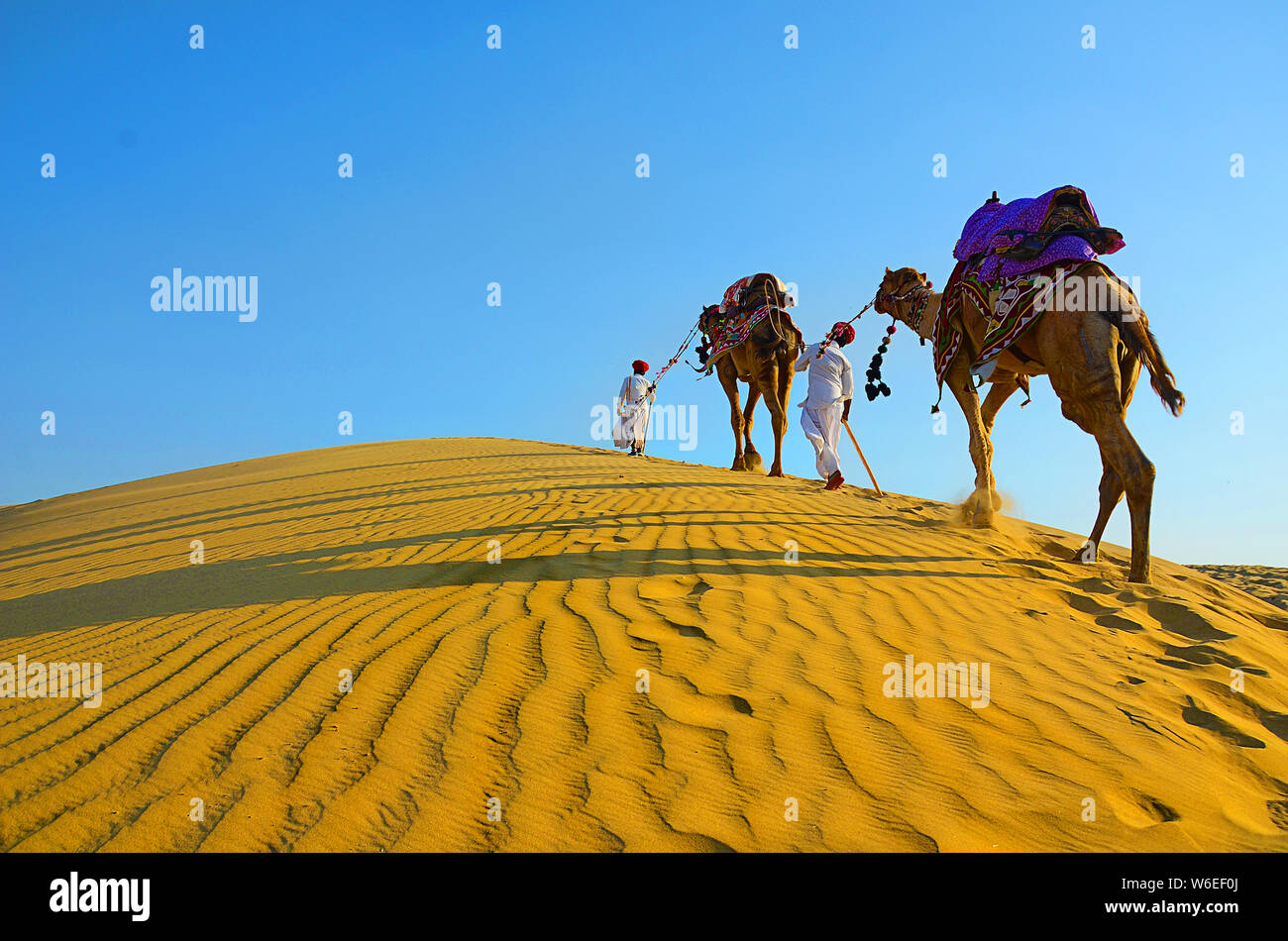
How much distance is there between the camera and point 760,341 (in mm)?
14266

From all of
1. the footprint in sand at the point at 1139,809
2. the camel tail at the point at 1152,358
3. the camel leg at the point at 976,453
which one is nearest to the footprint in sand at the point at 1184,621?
the camel tail at the point at 1152,358

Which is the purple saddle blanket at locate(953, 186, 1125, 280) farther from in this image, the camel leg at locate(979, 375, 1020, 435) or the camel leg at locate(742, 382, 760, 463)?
the camel leg at locate(742, 382, 760, 463)

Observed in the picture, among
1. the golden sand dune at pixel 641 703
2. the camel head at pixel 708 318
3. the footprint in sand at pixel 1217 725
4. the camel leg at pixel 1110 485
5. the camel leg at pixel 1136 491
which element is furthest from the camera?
the camel head at pixel 708 318

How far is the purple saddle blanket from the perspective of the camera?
6668 millimetres

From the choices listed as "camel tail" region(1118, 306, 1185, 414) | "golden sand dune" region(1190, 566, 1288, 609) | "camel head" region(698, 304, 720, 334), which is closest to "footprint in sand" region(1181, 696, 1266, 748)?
"camel tail" region(1118, 306, 1185, 414)

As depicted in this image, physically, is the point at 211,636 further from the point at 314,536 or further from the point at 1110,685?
the point at 1110,685

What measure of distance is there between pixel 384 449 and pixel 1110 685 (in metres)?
20.9

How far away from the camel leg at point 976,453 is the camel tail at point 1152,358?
77.0 inches

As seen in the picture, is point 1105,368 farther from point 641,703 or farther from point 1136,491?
point 641,703

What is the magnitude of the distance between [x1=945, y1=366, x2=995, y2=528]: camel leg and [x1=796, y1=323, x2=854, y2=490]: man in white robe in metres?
2.55

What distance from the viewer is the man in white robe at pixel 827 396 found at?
1083 cm

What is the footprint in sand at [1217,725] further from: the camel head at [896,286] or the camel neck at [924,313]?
the camel head at [896,286]

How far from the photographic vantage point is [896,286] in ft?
32.2
